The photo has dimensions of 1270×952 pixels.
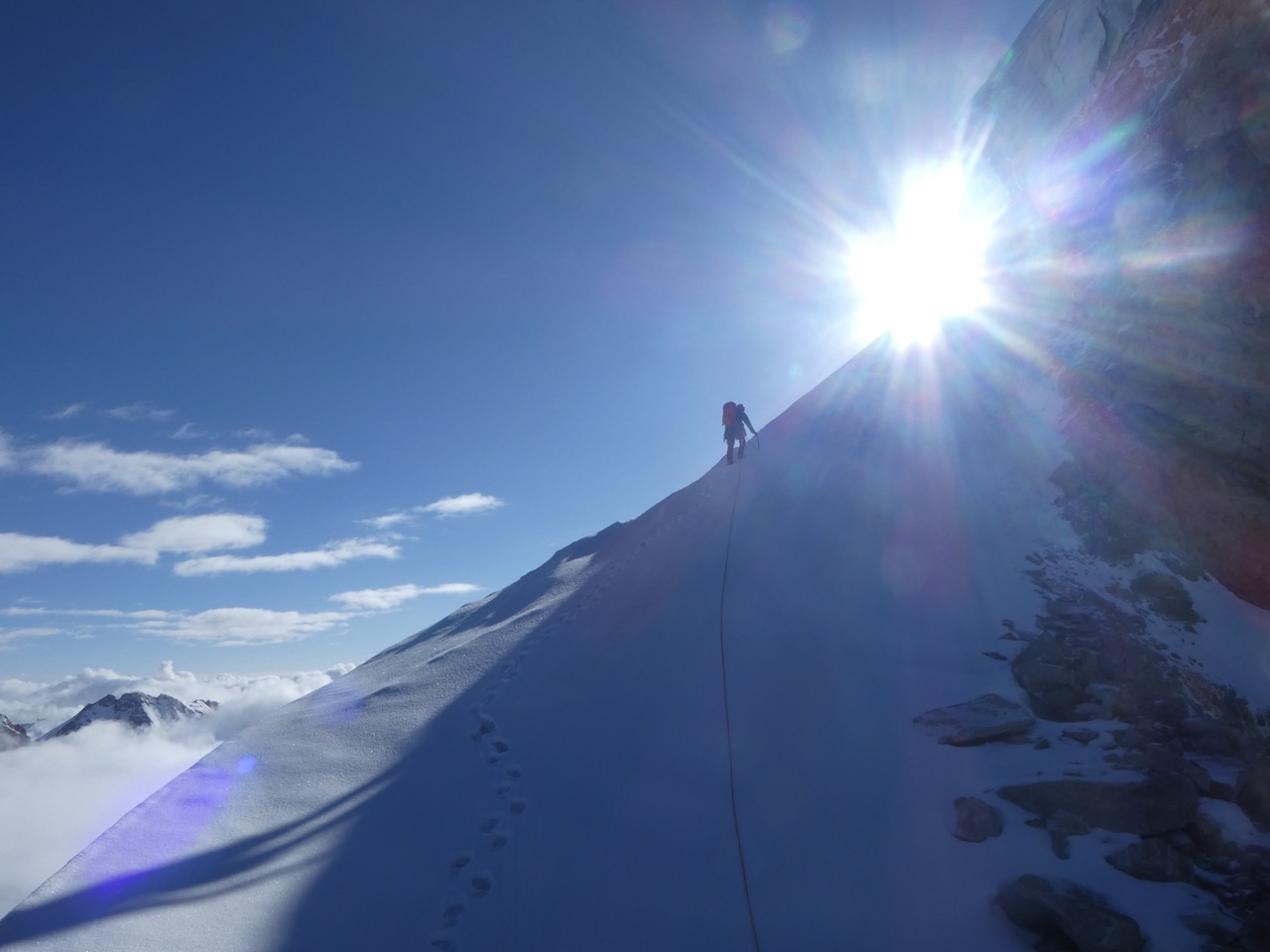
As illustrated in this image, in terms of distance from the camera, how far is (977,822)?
6.10 meters

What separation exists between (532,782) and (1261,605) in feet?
32.6

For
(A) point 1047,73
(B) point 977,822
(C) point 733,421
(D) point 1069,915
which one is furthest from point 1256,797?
(A) point 1047,73

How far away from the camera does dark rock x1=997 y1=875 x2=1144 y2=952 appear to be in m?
4.89

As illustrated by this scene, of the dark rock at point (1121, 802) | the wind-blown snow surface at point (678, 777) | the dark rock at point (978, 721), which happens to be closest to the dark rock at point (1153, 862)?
the wind-blown snow surface at point (678, 777)

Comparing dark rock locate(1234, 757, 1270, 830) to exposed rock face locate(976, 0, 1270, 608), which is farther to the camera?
exposed rock face locate(976, 0, 1270, 608)

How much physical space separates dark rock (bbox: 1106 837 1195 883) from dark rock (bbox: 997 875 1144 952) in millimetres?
446

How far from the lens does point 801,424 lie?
66.9ft

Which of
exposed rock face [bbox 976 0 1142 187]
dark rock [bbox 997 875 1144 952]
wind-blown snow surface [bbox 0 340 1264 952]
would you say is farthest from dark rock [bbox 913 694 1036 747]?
exposed rock face [bbox 976 0 1142 187]

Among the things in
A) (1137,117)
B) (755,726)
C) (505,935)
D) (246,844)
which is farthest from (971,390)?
(246,844)

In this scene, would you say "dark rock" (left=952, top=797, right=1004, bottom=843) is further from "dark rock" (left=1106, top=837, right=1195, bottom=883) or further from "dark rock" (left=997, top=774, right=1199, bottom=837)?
"dark rock" (left=1106, top=837, right=1195, bottom=883)

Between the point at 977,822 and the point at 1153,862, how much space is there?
4.09ft

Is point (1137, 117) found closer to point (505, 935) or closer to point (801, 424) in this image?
point (801, 424)

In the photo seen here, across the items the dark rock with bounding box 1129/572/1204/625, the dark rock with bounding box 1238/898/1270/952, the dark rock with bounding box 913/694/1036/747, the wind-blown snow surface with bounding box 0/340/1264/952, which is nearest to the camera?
the dark rock with bounding box 1238/898/1270/952

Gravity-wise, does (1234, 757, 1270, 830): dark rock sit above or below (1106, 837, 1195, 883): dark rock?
above
